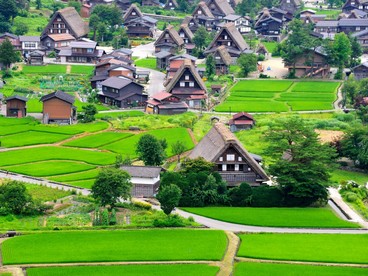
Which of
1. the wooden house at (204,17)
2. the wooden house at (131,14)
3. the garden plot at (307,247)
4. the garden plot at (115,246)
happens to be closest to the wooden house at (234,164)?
the garden plot at (307,247)

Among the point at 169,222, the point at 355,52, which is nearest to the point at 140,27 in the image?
the point at 355,52

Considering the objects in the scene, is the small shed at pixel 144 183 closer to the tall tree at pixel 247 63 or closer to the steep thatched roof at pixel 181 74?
the steep thatched roof at pixel 181 74

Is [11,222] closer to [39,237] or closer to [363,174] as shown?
[39,237]

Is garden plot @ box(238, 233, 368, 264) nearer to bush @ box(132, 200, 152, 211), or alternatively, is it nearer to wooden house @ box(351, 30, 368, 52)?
bush @ box(132, 200, 152, 211)

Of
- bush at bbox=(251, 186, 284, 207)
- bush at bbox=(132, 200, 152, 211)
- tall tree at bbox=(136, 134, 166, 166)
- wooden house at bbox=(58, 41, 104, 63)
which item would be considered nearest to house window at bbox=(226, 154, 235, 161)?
bush at bbox=(251, 186, 284, 207)

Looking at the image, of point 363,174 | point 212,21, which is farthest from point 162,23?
point 363,174

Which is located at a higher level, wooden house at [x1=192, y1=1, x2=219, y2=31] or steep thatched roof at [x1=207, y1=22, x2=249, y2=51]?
wooden house at [x1=192, y1=1, x2=219, y2=31]

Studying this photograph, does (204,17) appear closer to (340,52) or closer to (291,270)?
(340,52)
